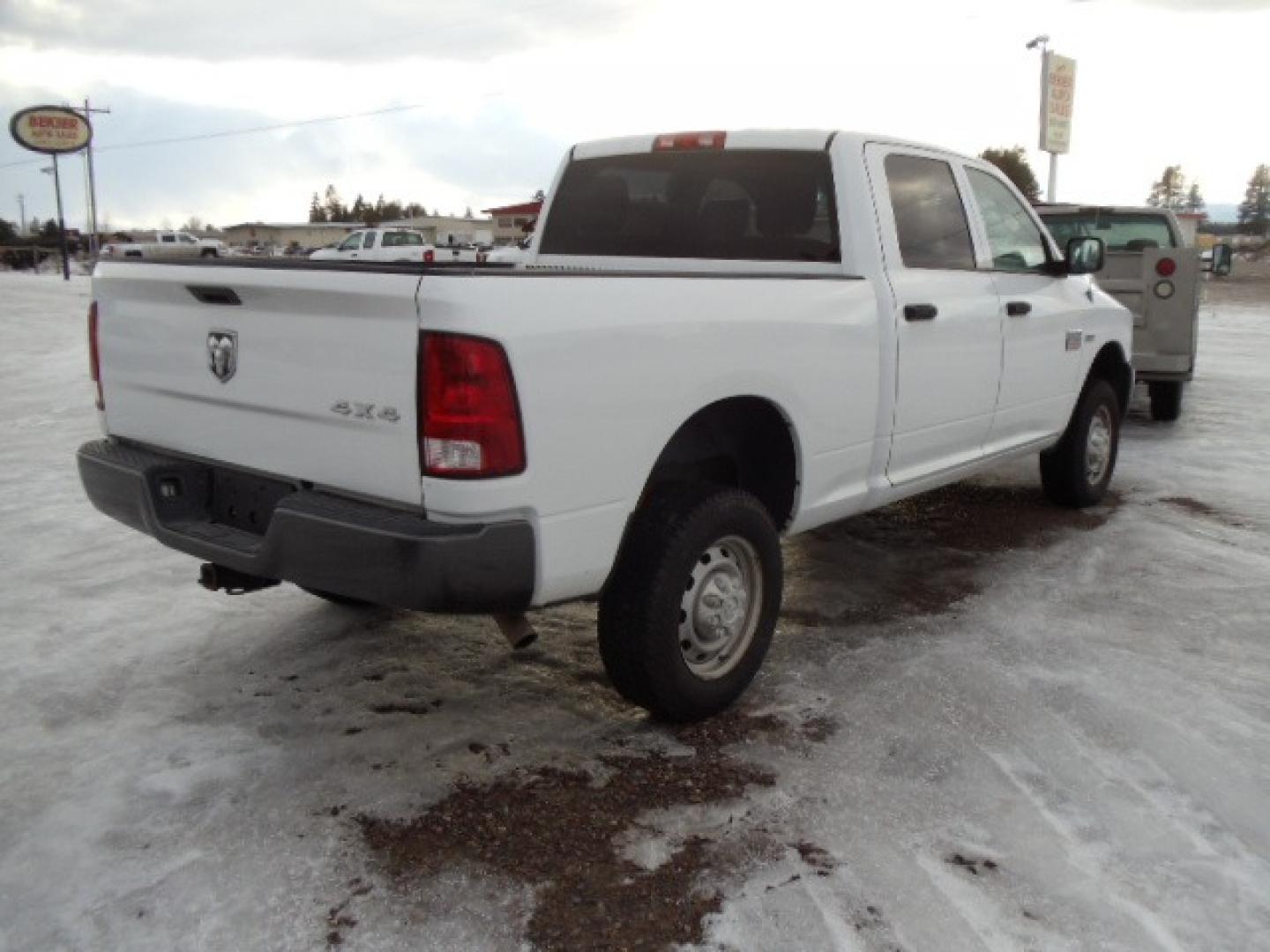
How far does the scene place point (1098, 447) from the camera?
21.4ft

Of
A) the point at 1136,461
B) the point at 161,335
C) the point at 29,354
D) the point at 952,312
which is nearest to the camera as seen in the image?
the point at 161,335

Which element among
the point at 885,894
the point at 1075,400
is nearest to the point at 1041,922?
the point at 885,894

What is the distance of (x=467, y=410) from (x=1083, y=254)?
3828 mm

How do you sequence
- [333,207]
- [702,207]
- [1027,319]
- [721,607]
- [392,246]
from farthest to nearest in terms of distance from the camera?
[333,207] < [392,246] < [1027,319] < [702,207] < [721,607]

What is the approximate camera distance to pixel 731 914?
264cm

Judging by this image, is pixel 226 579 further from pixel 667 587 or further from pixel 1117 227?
pixel 1117 227

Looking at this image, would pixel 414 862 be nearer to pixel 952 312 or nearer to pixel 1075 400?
pixel 952 312

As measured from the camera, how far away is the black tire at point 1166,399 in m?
9.66

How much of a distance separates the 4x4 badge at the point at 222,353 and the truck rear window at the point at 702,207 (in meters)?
2.01

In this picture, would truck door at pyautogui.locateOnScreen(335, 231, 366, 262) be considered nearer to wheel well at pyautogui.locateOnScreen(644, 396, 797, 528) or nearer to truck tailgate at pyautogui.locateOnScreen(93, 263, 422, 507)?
truck tailgate at pyautogui.locateOnScreen(93, 263, 422, 507)

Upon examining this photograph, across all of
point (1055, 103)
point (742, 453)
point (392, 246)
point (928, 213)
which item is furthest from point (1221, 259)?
point (392, 246)

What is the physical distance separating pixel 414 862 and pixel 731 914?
0.83 meters

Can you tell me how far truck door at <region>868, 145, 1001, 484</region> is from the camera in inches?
171

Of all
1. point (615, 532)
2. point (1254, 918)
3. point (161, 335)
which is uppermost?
point (161, 335)
